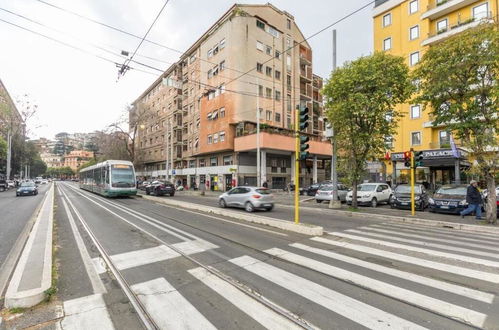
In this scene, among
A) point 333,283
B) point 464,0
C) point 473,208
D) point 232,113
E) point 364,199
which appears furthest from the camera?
point 232,113

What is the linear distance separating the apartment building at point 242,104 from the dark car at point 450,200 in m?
17.2

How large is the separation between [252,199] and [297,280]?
972cm

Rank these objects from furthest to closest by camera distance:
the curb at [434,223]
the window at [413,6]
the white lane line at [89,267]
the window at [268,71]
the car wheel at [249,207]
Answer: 1. the window at [268,71]
2. the window at [413,6]
3. the car wheel at [249,207]
4. the curb at [434,223]
5. the white lane line at [89,267]

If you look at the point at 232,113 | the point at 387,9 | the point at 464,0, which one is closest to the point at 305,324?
the point at 232,113

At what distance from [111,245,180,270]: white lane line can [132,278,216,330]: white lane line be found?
3.69 ft

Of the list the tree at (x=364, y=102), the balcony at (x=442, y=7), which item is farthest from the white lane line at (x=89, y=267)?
the balcony at (x=442, y=7)

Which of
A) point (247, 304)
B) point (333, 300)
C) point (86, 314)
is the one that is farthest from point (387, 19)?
point (86, 314)

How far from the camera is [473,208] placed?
11086mm

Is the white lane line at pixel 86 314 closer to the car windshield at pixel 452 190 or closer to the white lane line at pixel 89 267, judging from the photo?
the white lane line at pixel 89 267

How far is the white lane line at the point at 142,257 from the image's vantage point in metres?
5.16

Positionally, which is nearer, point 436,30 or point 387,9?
point 436,30

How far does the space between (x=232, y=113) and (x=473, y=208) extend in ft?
81.3

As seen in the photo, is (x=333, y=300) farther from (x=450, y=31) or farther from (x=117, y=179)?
(x=450, y=31)

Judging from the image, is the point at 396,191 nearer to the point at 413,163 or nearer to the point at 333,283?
the point at 413,163
